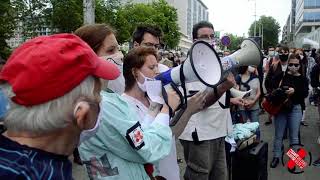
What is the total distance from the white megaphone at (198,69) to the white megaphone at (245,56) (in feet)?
1.00

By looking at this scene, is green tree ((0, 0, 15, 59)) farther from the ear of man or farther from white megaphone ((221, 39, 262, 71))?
the ear of man

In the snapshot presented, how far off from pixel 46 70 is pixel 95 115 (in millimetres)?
266

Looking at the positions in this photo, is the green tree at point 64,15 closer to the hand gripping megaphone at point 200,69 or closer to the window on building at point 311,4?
the hand gripping megaphone at point 200,69

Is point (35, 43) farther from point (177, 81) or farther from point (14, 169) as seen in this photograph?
point (177, 81)

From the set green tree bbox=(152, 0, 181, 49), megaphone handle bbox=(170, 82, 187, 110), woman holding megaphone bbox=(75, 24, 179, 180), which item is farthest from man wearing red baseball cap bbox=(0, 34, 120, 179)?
green tree bbox=(152, 0, 181, 49)

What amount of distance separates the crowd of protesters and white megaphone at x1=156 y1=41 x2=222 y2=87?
0.30ft

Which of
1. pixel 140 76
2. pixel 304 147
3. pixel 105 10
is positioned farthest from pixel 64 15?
pixel 140 76

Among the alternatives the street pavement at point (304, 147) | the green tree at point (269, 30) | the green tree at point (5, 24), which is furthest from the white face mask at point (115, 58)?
the green tree at point (269, 30)

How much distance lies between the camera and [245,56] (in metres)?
2.97

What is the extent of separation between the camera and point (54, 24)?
10.8 metres

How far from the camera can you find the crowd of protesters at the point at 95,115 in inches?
50.4

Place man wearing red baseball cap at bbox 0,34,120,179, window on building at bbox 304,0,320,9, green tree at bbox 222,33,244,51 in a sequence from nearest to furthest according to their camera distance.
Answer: man wearing red baseball cap at bbox 0,34,120,179, green tree at bbox 222,33,244,51, window on building at bbox 304,0,320,9

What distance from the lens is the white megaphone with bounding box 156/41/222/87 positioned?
2.29 m

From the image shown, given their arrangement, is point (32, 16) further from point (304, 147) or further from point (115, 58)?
point (115, 58)
